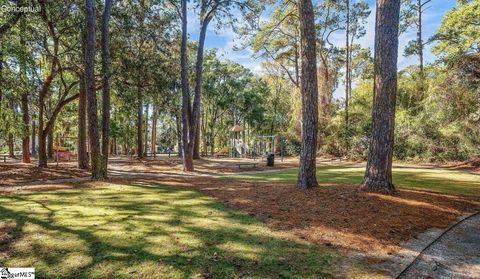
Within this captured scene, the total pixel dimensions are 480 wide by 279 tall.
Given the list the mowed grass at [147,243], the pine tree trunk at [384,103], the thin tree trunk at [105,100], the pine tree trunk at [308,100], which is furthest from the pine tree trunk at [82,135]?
the pine tree trunk at [384,103]

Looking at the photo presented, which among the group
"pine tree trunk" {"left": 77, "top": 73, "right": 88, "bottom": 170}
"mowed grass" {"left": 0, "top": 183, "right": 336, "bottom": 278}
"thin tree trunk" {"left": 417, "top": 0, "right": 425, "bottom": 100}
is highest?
"thin tree trunk" {"left": 417, "top": 0, "right": 425, "bottom": 100}

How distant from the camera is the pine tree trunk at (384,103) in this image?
6.77 metres

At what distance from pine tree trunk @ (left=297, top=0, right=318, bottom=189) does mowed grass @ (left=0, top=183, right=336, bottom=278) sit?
2.29 metres

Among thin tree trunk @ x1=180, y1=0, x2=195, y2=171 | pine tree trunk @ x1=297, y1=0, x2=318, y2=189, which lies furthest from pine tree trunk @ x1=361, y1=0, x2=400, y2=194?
thin tree trunk @ x1=180, y1=0, x2=195, y2=171

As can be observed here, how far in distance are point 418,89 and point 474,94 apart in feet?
27.0

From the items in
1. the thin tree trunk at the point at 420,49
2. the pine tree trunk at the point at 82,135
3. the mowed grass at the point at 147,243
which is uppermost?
the thin tree trunk at the point at 420,49

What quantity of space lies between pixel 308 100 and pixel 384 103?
62.7 inches

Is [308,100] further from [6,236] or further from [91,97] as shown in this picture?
[91,97]

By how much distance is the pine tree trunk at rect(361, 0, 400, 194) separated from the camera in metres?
6.77

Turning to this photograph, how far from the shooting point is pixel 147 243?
4.19 metres

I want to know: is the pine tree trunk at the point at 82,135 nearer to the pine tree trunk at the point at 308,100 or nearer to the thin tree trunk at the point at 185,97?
the thin tree trunk at the point at 185,97

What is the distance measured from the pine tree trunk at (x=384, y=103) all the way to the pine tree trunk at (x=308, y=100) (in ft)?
4.02

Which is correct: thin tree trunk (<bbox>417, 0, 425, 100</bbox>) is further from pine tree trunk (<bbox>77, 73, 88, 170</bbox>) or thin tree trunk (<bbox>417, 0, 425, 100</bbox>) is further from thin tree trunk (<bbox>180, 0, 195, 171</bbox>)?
pine tree trunk (<bbox>77, 73, 88, 170</bbox>)

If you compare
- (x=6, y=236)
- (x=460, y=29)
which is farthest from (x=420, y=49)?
(x=6, y=236)
